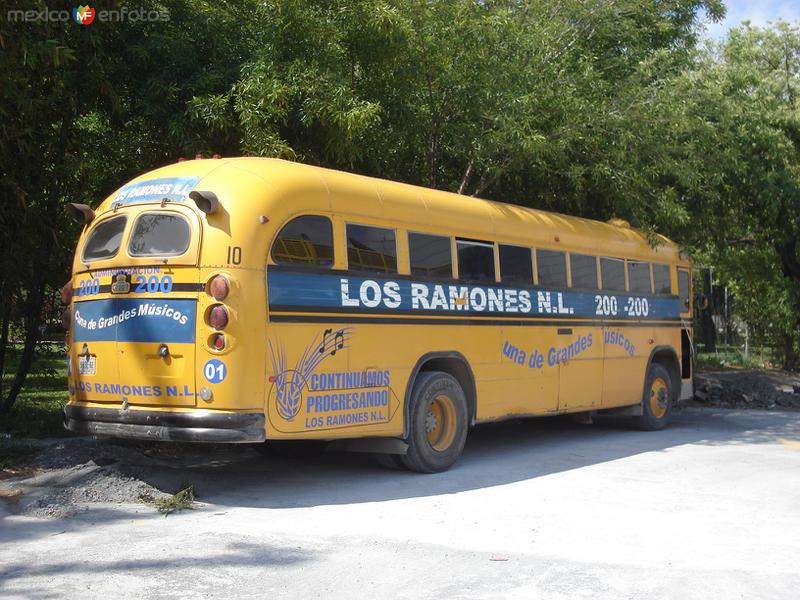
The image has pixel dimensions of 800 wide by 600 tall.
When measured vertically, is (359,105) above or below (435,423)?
above

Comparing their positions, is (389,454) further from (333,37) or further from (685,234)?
(685,234)

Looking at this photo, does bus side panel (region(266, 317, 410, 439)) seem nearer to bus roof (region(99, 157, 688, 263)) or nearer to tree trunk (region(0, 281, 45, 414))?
bus roof (region(99, 157, 688, 263))

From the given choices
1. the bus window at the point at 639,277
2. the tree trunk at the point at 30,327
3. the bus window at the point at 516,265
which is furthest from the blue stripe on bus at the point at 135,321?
the bus window at the point at 639,277

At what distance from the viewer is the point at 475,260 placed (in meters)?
10.0

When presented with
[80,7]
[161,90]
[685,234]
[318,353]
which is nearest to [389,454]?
[318,353]

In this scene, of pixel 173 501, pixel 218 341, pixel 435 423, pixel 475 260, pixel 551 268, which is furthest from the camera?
pixel 551 268

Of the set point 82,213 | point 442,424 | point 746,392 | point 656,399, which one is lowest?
point 746,392

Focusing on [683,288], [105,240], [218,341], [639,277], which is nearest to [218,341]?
[218,341]

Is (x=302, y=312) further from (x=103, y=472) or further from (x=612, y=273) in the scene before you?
(x=612, y=273)

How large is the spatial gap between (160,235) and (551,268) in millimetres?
5240

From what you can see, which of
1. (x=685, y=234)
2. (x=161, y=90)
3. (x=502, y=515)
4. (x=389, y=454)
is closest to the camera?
(x=502, y=515)

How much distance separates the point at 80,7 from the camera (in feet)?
34.1

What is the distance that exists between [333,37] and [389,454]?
5.43 metres

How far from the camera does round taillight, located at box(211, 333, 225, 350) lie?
7.39 meters
